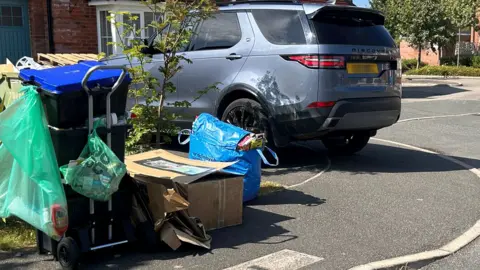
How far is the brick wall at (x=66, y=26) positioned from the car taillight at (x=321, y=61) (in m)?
8.53

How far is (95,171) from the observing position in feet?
13.9

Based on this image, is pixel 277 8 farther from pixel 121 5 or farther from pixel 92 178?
pixel 121 5

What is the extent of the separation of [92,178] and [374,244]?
2.43m

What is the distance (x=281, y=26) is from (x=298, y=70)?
2.48 ft

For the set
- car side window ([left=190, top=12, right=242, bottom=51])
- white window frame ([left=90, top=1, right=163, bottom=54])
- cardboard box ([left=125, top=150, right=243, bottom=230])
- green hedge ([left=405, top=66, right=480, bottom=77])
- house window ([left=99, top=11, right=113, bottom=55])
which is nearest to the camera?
cardboard box ([left=125, top=150, right=243, bottom=230])

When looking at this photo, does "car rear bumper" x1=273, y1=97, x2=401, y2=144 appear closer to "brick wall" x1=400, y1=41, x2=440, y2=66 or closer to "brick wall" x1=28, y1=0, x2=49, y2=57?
"brick wall" x1=28, y1=0, x2=49, y2=57

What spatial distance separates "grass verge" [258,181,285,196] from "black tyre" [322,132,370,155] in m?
2.13

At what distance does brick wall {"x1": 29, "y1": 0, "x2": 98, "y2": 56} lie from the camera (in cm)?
1366

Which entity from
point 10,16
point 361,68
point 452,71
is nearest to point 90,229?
point 361,68

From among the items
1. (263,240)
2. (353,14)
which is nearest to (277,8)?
(353,14)

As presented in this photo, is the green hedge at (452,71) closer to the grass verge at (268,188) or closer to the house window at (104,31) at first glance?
the house window at (104,31)

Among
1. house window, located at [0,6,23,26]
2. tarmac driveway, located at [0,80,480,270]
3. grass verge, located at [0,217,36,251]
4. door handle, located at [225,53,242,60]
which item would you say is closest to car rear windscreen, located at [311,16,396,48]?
door handle, located at [225,53,242,60]

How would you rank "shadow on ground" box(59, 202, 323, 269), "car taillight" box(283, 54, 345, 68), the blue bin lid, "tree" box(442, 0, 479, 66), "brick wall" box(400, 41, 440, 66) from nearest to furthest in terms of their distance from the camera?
the blue bin lid, "shadow on ground" box(59, 202, 323, 269), "car taillight" box(283, 54, 345, 68), "tree" box(442, 0, 479, 66), "brick wall" box(400, 41, 440, 66)

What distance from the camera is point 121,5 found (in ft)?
47.0
